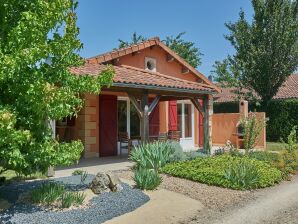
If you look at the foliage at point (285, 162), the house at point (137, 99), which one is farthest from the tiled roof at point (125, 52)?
the foliage at point (285, 162)

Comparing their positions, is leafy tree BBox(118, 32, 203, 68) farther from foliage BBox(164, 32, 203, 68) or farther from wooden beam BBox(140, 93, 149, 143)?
wooden beam BBox(140, 93, 149, 143)

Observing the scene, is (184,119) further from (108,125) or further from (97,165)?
(97,165)

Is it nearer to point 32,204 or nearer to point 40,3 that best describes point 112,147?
point 32,204

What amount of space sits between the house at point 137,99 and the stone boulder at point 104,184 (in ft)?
11.6

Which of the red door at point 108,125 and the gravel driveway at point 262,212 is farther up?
the red door at point 108,125

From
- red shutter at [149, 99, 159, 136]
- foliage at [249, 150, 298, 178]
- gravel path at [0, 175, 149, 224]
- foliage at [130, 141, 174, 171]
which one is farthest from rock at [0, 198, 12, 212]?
red shutter at [149, 99, 159, 136]

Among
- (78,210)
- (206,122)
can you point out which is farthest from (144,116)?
(78,210)

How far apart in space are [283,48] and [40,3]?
19.6 meters

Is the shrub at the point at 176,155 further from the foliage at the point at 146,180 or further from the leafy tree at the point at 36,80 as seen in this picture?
the leafy tree at the point at 36,80

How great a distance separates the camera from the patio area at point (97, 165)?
10.6m

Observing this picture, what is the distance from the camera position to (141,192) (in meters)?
7.86

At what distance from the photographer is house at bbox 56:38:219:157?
11844 mm

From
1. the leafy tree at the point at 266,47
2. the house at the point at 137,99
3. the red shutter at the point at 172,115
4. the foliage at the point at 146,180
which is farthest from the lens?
the leafy tree at the point at 266,47

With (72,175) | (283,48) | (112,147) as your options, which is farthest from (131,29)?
(72,175)
